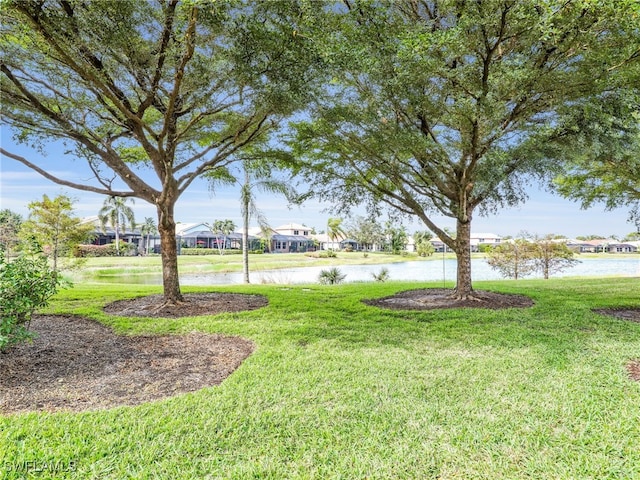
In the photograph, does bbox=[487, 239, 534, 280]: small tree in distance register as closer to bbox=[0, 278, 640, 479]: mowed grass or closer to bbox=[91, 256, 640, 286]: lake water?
bbox=[91, 256, 640, 286]: lake water

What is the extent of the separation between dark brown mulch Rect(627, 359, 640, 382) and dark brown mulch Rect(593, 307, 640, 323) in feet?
9.26

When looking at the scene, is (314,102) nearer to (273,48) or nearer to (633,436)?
(273,48)

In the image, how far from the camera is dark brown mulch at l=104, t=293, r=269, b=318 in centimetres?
680

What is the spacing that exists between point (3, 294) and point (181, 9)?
156 inches

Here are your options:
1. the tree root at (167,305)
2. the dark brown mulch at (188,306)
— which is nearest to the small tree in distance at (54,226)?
the dark brown mulch at (188,306)

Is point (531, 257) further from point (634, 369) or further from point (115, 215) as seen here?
point (115, 215)

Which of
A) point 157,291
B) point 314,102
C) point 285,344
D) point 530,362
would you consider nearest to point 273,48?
point 314,102

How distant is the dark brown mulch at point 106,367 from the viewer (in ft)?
10.2

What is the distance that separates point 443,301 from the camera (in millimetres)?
8117

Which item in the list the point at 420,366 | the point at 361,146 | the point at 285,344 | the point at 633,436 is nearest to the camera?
the point at 633,436

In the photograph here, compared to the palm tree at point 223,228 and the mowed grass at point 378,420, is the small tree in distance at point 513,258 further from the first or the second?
the palm tree at point 223,228

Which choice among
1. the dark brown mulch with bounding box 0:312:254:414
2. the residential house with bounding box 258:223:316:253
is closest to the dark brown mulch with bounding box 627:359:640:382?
the dark brown mulch with bounding box 0:312:254:414

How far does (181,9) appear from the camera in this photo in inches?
189

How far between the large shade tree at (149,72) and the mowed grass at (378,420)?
161 inches
